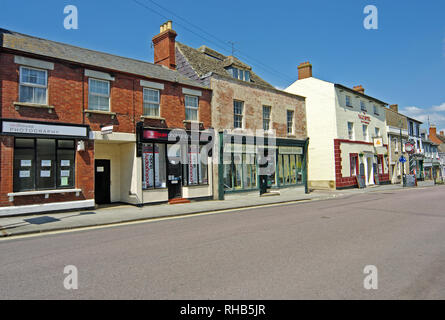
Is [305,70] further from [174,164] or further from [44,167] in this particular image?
[44,167]

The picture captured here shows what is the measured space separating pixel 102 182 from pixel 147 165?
2.67m

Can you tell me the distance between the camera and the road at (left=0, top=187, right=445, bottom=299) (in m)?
4.08

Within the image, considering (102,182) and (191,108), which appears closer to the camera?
(102,182)

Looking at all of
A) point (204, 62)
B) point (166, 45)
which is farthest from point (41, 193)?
point (204, 62)

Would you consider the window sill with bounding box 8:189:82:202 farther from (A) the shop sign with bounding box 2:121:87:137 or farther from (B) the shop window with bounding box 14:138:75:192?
(A) the shop sign with bounding box 2:121:87:137

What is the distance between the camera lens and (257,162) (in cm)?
2083

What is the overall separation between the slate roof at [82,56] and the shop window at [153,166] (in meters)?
3.69

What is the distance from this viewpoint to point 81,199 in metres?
13.2

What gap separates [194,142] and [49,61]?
7.93m

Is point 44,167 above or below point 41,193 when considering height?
above

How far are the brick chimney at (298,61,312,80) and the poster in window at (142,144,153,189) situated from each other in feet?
61.3

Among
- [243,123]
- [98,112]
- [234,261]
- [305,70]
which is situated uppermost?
[305,70]
